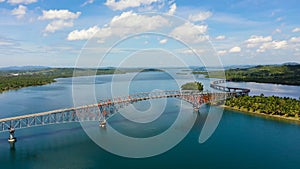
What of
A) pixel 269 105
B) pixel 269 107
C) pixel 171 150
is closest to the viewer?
pixel 171 150

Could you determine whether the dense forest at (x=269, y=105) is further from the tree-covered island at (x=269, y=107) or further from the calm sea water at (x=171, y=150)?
the calm sea water at (x=171, y=150)

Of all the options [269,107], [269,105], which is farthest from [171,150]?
[269,105]

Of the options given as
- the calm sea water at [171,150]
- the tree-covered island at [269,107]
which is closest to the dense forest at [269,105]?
the tree-covered island at [269,107]

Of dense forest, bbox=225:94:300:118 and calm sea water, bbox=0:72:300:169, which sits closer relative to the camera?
calm sea water, bbox=0:72:300:169

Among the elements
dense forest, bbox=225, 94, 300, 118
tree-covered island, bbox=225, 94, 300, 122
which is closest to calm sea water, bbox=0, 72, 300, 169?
tree-covered island, bbox=225, 94, 300, 122

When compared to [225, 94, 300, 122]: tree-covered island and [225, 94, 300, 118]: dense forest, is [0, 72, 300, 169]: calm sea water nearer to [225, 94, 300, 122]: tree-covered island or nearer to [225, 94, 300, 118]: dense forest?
[225, 94, 300, 122]: tree-covered island

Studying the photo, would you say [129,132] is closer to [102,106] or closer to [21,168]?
[102,106]

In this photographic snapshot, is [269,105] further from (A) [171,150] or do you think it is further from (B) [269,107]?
(A) [171,150]

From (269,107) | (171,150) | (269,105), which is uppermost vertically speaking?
(269,105)
